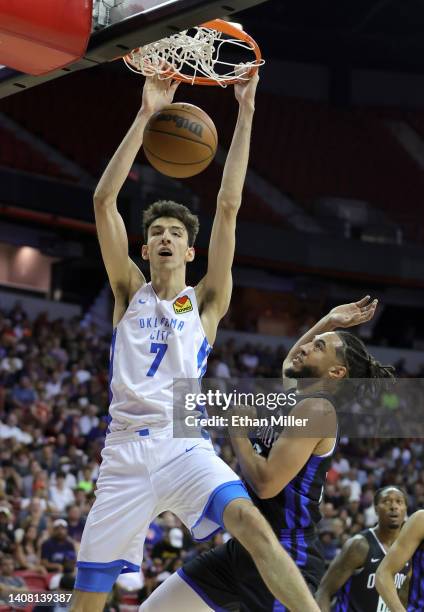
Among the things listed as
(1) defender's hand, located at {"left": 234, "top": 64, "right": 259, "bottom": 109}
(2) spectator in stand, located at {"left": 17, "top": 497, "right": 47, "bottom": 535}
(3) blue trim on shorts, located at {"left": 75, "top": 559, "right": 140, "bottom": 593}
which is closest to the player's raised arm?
(1) defender's hand, located at {"left": 234, "top": 64, "right": 259, "bottom": 109}

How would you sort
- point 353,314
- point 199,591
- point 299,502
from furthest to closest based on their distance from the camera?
point 353,314
point 199,591
point 299,502

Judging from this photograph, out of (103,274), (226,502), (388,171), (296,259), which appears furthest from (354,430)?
(226,502)

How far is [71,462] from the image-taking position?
12.2 metres

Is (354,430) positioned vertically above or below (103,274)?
below

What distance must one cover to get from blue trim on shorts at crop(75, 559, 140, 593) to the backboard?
205cm

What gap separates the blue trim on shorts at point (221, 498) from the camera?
4059 millimetres

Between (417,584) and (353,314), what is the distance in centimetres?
138

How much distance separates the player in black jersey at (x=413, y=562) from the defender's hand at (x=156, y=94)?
94.2 inches

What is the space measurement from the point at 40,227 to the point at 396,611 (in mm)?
14913

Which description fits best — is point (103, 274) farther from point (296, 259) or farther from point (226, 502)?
point (226, 502)

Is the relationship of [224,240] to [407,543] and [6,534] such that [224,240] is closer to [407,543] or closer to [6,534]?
[407,543]

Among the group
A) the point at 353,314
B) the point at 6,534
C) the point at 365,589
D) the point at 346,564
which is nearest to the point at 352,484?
the point at 6,534

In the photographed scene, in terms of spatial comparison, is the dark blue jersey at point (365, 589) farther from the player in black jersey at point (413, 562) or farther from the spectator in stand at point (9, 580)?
the spectator in stand at point (9, 580)

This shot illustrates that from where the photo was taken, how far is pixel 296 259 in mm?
19484
